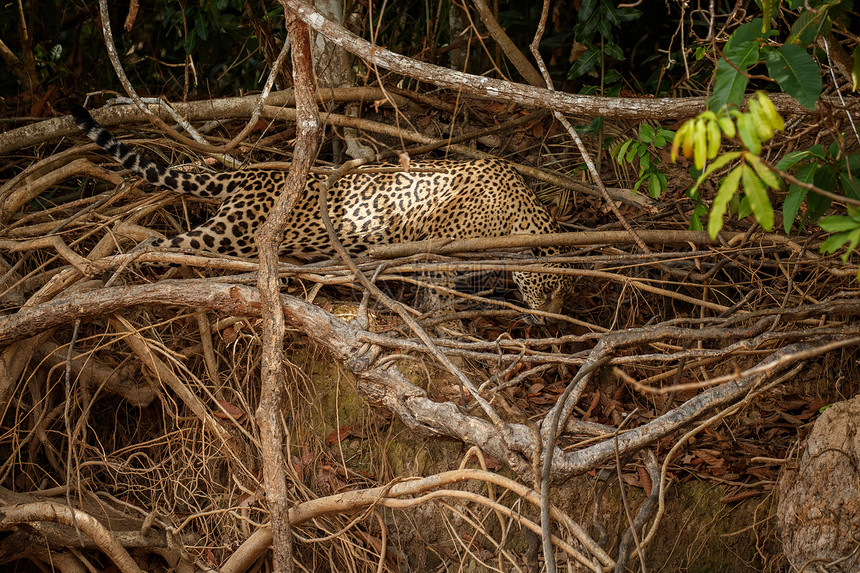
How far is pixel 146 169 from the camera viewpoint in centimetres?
497

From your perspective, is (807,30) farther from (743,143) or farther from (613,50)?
(613,50)

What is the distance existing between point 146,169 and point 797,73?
372 cm

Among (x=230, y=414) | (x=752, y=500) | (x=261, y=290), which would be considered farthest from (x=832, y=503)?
(x=230, y=414)

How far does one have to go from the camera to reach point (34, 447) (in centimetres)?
475

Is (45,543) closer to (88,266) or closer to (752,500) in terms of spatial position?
(88,266)

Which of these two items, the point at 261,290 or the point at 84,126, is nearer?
the point at 261,290

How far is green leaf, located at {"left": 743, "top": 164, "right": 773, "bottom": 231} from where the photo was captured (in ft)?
6.71

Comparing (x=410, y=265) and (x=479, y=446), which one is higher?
(x=410, y=265)

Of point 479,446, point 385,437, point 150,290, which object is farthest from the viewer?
point 385,437

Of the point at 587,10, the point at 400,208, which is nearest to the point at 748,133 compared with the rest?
the point at 400,208

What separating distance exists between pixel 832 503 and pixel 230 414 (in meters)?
2.96

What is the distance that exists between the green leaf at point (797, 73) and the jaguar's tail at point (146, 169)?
3.63 m

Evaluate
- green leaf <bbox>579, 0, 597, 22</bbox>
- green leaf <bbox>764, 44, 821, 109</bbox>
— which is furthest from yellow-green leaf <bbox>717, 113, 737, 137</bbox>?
green leaf <bbox>579, 0, 597, 22</bbox>

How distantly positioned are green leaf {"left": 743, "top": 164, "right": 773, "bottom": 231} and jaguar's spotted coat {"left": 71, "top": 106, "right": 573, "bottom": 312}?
3.43 m
